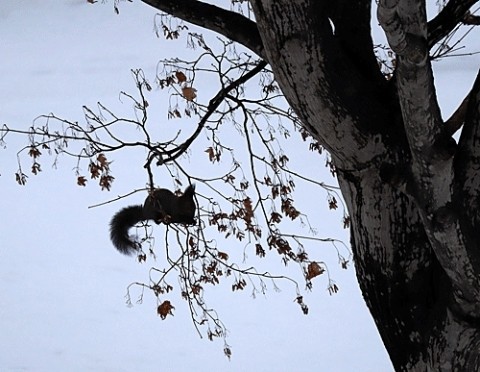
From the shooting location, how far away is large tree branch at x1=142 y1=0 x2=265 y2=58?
3.41 feet

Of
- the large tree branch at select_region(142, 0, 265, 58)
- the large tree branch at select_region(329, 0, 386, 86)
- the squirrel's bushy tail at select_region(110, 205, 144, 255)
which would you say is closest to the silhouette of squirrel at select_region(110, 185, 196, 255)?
the squirrel's bushy tail at select_region(110, 205, 144, 255)

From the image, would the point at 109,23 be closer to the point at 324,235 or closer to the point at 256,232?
the point at 324,235

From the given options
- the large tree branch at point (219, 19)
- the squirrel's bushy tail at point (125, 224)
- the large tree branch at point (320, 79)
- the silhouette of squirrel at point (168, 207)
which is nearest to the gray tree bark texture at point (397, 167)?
the large tree branch at point (320, 79)

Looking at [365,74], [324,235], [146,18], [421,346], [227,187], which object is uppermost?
[146,18]

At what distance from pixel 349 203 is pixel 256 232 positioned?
13.2 inches

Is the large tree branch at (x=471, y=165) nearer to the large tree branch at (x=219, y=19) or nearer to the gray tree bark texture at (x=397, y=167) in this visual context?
the gray tree bark texture at (x=397, y=167)

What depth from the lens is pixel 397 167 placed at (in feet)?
2.96

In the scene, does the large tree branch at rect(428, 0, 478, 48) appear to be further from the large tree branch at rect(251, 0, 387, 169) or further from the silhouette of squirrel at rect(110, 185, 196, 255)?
the silhouette of squirrel at rect(110, 185, 196, 255)

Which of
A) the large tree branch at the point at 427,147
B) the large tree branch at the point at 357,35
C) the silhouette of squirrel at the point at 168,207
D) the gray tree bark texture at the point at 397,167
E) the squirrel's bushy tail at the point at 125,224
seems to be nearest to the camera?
the large tree branch at the point at 427,147

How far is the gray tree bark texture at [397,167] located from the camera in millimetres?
840

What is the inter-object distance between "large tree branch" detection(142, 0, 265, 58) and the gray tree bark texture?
13cm

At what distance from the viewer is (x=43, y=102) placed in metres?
3.95

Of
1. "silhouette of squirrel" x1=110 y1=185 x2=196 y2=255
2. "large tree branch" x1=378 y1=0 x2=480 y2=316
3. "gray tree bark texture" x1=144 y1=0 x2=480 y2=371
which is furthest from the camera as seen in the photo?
"silhouette of squirrel" x1=110 y1=185 x2=196 y2=255

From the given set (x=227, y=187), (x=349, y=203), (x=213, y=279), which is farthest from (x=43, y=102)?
(x=349, y=203)
